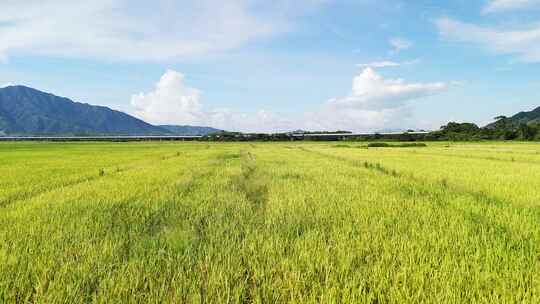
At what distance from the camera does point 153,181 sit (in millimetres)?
9891

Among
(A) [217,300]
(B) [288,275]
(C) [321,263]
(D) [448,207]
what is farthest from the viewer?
(D) [448,207]

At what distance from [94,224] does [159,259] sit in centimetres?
189

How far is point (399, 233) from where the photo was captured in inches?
170

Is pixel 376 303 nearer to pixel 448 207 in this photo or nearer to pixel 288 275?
pixel 288 275

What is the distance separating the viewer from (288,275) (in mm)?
3012

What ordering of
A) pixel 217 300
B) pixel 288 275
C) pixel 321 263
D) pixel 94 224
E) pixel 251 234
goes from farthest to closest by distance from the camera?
pixel 94 224, pixel 251 234, pixel 321 263, pixel 288 275, pixel 217 300

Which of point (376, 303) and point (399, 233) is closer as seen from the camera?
point (376, 303)

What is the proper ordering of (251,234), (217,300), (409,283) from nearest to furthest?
(217,300), (409,283), (251,234)

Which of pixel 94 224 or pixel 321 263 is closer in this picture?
pixel 321 263

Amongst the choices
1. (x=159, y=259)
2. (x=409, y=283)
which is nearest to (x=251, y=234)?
(x=159, y=259)

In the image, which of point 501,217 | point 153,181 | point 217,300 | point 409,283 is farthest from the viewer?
point 153,181

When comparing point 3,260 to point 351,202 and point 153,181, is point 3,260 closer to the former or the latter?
point 351,202

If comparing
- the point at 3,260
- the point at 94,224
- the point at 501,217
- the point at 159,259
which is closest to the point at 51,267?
the point at 3,260

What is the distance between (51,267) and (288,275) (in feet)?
6.77
